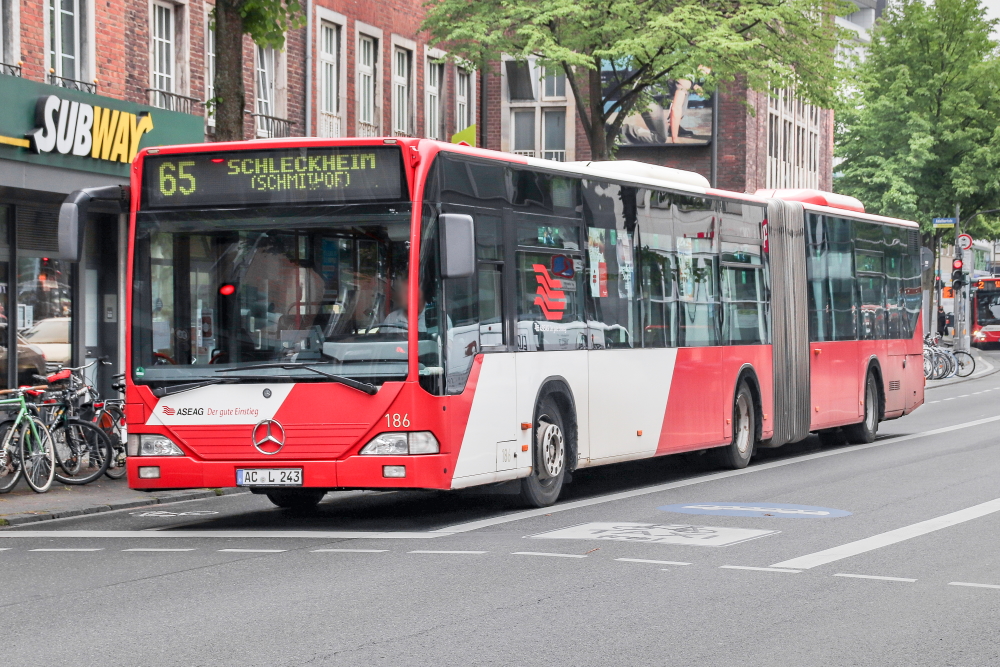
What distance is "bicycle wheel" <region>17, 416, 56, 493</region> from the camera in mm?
15250

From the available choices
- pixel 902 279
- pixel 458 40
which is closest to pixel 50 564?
pixel 902 279

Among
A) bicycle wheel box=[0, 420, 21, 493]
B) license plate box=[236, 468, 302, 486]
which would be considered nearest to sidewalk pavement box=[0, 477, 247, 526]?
bicycle wheel box=[0, 420, 21, 493]

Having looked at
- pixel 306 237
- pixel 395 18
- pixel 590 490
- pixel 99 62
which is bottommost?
pixel 590 490

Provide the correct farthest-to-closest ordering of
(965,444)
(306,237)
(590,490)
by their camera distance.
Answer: (965,444) < (590,490) < (306,237)

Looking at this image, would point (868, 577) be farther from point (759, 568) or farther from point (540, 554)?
point (540, 554)

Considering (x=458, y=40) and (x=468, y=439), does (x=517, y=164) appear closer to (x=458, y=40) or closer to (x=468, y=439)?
(x=468, y=439)

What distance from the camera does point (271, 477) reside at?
11.8 meters

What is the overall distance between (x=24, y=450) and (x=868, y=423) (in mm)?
11466

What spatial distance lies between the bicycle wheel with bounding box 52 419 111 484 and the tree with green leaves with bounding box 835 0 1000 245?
43574 mm

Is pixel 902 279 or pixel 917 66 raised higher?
pixel 917 66

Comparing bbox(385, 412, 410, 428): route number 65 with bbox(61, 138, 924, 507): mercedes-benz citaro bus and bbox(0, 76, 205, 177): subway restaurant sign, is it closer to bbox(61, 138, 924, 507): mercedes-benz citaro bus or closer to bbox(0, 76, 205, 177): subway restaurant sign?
bbox(61, 138, 924, 507): mercedes-benz citaro bus

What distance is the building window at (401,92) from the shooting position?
1197 inches

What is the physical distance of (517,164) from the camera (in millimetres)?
13016

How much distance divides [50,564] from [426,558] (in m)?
2.40
